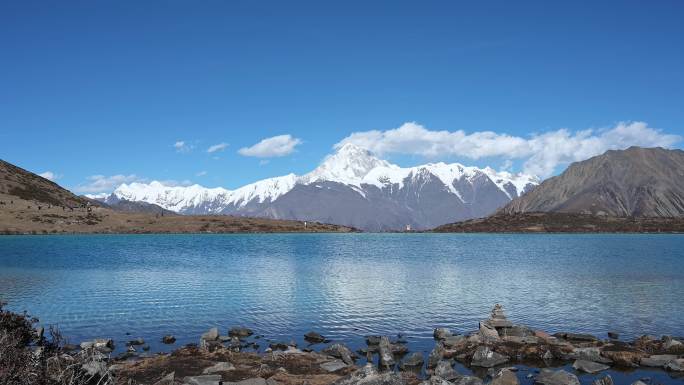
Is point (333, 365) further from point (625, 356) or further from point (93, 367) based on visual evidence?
point (625, 356)

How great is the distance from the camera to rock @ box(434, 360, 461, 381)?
3216cm

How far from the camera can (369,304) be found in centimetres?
5950

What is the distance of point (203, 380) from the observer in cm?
2881

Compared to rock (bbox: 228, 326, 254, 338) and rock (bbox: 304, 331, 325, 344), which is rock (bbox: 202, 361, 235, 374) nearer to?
rock (bbox: 304, 331, 325, 344)

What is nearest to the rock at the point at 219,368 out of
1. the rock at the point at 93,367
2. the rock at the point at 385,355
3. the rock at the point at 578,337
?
the rock at the point at 93,367

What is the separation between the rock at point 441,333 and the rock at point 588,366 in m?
10.3

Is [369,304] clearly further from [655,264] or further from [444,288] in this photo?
[655,264]

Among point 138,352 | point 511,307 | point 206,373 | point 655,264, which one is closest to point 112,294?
point 138,352

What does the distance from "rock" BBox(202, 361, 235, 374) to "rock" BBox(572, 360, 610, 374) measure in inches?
827

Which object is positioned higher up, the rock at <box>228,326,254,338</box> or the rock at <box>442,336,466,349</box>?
the rock at <box>442,336,466,349</box>

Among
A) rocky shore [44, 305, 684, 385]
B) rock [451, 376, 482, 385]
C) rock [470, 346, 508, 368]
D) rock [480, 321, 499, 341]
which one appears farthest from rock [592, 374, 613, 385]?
rock [480, 321, 499, 341]

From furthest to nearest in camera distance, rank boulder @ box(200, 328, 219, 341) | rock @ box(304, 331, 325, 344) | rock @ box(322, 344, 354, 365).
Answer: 1. rock @ box(304, 331, 325, 344)
2. boulder @ box(200, 328, 219, 341)
3. rock @ box(322, 344, 354, 365)

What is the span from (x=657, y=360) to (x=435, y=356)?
1383 cm

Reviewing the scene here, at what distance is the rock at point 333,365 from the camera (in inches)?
1315
